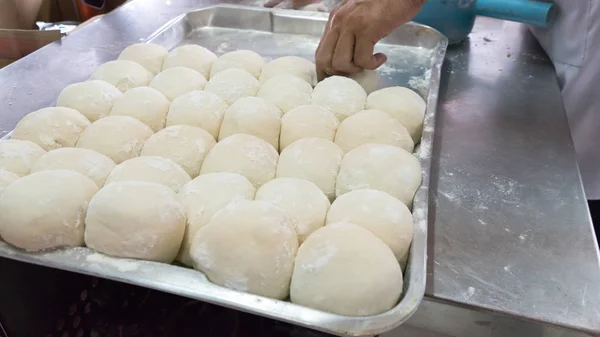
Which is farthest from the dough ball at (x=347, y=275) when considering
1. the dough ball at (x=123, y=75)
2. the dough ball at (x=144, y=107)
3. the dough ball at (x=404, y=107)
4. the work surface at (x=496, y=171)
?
the dough ball at (x=123, y=75)

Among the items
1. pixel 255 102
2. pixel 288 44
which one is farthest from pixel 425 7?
pixel 255 102

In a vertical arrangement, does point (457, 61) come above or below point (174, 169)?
below

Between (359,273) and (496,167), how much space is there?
0.73 metres

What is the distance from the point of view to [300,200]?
41.0 inches

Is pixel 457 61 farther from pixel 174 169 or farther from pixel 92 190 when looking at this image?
pixel 92 190

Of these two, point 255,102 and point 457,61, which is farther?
point 457,61

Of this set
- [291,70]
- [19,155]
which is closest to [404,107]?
[291,70]

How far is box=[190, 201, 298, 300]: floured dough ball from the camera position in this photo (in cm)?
89

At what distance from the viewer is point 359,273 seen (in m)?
0.86

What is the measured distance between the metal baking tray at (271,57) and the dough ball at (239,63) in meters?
0.30

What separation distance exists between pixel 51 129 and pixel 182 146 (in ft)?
1.24

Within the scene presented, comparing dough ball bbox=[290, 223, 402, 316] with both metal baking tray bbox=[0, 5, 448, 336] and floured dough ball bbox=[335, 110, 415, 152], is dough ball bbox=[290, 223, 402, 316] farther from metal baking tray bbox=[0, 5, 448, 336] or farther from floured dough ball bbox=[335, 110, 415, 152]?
floured dough ball bbox=[335, 110, 415, 152]

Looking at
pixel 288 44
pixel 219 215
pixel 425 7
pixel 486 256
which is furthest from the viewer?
pixel 288 44

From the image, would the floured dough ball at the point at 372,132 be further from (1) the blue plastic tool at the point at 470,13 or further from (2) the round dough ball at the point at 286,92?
(1) the blue plastic tool at the point at 470,13
